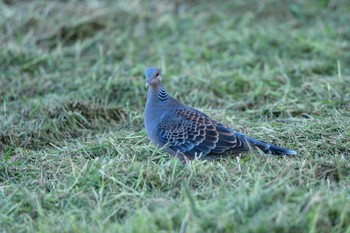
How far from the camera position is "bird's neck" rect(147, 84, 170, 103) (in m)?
5.73

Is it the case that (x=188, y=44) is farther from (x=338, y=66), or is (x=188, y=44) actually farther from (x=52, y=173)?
(x=52, y=173)

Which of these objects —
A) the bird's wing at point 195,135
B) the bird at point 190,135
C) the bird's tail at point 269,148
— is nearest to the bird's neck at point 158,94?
the bird at point 190,135

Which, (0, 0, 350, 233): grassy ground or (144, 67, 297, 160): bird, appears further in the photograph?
(144, 67, 297, 160): bird

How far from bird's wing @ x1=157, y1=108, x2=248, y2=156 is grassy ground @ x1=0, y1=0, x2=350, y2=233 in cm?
18

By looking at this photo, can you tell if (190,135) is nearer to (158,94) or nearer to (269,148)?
(158,94)

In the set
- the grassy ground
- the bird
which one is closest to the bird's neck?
the bird

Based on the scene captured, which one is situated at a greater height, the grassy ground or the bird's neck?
the bird's neck

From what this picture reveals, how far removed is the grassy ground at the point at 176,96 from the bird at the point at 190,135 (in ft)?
0.50

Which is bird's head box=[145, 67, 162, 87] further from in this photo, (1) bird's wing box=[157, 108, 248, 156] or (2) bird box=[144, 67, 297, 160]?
(1) bird's wing box=[157, 108, 248, 156]

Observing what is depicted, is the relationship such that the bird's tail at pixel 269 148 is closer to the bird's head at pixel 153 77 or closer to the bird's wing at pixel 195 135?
the bird's wing at pixel 195 135

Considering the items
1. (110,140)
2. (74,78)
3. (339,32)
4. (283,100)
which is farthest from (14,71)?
(339,32)

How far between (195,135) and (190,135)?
0.05 m

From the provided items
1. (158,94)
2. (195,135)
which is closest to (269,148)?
(195,135)

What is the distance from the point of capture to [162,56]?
28.0 ft
